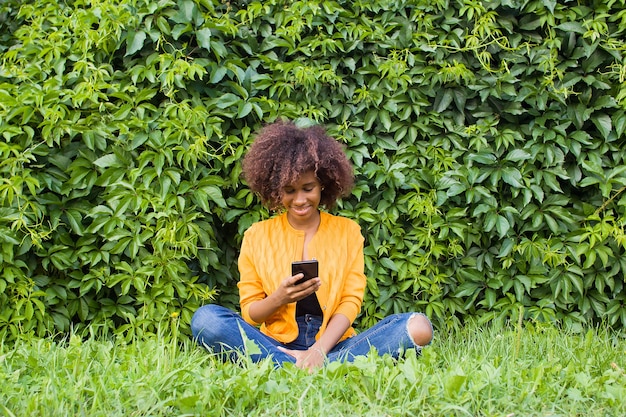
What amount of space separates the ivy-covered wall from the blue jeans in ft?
1.29

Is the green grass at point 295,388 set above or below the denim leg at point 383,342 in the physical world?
above

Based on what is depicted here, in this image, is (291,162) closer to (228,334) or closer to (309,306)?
(309,306)

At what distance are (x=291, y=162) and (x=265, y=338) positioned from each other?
2.36ft

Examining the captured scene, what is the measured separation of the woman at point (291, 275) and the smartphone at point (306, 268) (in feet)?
0.31

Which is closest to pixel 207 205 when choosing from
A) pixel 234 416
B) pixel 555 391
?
pixel 234 416

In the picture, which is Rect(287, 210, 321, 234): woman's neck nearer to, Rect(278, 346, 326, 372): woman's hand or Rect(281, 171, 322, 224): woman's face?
Rect(281, 171, 322, 224): woman's face

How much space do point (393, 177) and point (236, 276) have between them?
92cm

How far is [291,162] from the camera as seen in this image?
2.76 metres

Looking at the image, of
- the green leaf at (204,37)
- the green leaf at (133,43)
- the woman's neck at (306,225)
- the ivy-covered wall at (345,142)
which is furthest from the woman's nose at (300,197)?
the green leaf at (133,43)

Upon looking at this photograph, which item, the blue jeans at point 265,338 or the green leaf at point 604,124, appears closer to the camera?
the blue jeans at point 265,338

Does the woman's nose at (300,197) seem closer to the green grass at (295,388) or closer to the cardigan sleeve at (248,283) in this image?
the cardigan sleeve at (248,283)

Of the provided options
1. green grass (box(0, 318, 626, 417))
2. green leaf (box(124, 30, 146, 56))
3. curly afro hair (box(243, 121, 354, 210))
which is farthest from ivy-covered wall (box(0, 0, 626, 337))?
green grass (box(0, 318, 626, 417))

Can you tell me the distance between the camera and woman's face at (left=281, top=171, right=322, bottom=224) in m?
2.77

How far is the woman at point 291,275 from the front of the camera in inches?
105
